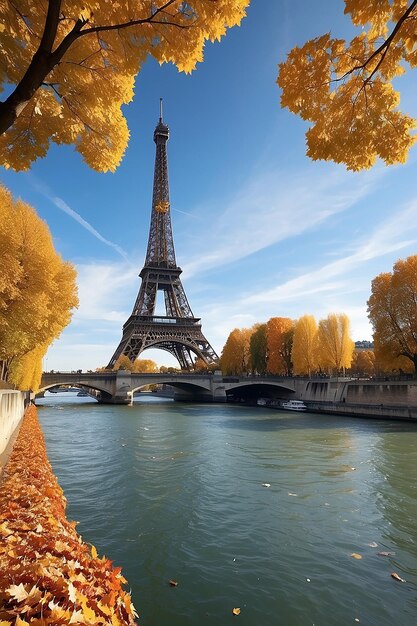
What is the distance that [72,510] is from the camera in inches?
378

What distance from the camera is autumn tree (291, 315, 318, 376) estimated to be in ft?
186

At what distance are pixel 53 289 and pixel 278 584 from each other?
15.6 m

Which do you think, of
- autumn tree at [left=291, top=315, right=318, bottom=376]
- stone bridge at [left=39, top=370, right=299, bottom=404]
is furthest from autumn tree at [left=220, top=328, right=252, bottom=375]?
autumn tree at [left=291, top=315, right=318, bottom=376]

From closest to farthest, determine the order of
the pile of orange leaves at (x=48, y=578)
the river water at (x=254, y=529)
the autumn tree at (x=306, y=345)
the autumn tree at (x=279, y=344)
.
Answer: the pile of orange leaves at (x=48, y=578)
the river water at (x=254, y=529)
the autumn tree at (x=306, y=345)
the autumn tree at (x=279, y=344)

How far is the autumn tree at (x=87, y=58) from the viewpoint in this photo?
11.7ft

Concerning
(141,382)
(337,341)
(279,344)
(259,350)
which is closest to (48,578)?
(337,341)

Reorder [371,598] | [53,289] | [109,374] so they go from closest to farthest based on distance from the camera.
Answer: [371,598], [53,289], [109,374]

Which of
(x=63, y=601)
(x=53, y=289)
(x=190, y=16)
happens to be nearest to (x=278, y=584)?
(x=63, y=601)

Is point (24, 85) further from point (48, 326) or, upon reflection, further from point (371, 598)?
point (48, 326)

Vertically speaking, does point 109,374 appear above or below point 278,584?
above

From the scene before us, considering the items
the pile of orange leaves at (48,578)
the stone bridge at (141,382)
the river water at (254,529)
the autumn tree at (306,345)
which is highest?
the autumn tree at (306,345)

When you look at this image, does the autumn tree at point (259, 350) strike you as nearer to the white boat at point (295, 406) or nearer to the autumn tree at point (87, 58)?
the white boat at point (295, 406)

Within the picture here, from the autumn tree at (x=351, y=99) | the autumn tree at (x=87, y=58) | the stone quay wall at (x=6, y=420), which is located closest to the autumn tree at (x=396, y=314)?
the stone quay wall at (x=6, y=420)

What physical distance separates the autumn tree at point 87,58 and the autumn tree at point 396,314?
1465 inches
